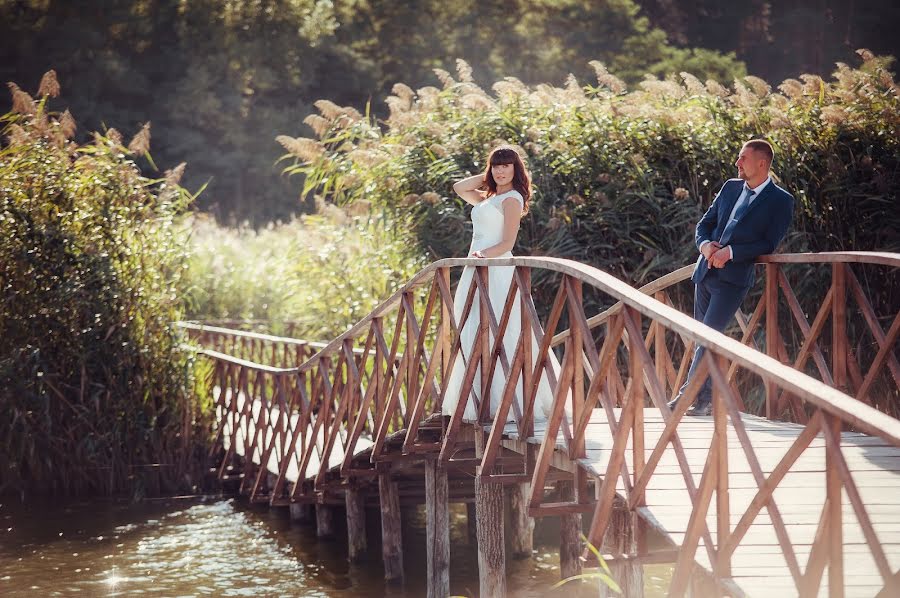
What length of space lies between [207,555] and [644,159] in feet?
16.9

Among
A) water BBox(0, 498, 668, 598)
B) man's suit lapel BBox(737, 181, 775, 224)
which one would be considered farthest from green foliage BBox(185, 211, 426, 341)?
man's suit lapel BBox(737, 181, 775, 224)

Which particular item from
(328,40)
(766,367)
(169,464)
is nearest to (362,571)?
(169,464)

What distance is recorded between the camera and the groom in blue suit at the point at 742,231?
581cm

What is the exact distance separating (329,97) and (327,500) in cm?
2991

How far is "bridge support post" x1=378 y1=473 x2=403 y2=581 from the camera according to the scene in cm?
870

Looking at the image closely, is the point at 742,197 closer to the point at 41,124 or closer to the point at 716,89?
the point at 716,89

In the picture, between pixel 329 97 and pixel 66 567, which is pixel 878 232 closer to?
pixel 66 567

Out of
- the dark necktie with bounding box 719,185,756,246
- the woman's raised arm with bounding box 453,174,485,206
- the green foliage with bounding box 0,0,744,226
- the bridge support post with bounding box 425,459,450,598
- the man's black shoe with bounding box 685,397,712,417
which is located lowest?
the bridge support post with bounding box 425,459,450,598

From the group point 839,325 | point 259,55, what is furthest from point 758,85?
point 259,55

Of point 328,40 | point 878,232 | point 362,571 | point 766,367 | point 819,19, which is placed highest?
point 328,40

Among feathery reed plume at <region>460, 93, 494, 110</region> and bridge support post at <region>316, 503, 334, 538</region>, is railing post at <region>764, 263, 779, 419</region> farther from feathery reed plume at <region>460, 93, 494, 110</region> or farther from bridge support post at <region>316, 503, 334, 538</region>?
bridge support post at <region>316, 503, 334, 538</region>

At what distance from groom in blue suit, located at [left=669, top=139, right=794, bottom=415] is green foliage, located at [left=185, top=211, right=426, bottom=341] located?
474cm

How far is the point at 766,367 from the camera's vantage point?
3010 millimetres

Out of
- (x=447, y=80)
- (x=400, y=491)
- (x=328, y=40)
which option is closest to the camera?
(x=400, y=491)
